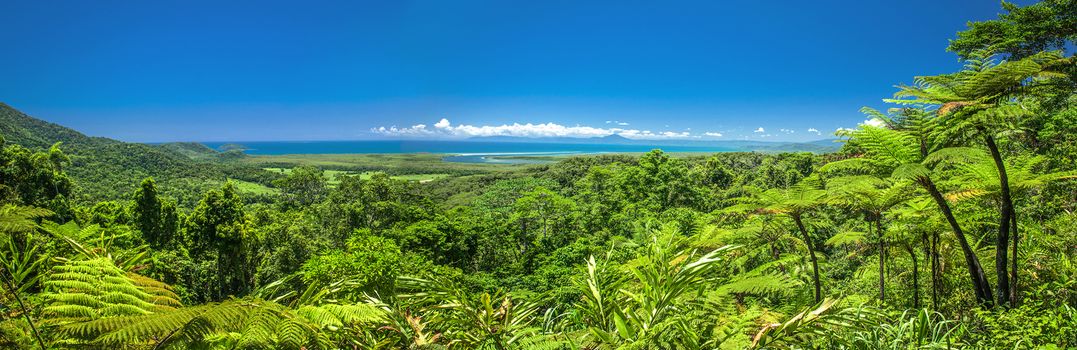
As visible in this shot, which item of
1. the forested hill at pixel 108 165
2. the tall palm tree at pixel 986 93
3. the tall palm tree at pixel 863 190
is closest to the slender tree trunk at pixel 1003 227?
the tall palm tree at pixel 986 93

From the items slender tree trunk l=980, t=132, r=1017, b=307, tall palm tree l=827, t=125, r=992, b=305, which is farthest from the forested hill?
slender tree trunk l=980, t=132, r=1017, b=307

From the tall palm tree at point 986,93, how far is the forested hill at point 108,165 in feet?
240

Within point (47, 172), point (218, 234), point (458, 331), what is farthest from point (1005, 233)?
point (47, 172)

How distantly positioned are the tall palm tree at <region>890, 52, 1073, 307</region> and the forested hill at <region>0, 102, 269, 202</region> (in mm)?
73137

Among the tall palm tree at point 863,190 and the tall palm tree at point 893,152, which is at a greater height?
the tall palm tree at point 893,152

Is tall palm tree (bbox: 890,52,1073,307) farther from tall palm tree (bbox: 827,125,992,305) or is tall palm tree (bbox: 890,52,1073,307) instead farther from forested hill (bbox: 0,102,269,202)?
forested hill (bbox: 0,102,269,202)

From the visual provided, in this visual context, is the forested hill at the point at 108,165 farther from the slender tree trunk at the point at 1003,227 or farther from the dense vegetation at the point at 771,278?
the slender tree trunk at the point at 1003,227

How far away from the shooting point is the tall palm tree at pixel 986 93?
9.00 feet

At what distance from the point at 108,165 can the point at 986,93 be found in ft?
386

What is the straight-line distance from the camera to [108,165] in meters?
82.8

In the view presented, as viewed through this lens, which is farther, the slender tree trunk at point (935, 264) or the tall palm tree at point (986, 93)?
the slender tree trunk at point (935, 264)

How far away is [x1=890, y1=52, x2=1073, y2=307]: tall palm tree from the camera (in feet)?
9.00

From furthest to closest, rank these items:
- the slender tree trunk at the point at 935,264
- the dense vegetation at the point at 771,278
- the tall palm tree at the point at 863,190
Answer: the slender tree trunk at the point at 935,264 → the tall palm tree at the point at 863,190 → the dense vegetation at the point at 771,278

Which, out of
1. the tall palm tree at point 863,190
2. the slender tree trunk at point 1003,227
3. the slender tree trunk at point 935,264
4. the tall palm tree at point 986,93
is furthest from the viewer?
the slender tree trunk at point 935,264
